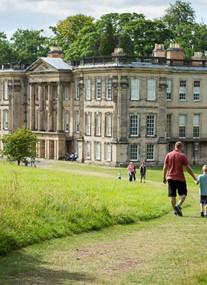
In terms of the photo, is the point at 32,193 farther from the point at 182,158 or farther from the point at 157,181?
the point at 157,181

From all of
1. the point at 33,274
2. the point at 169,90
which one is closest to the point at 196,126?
the point at 169,90

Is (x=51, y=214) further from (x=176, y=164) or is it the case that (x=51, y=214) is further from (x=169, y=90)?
(x=169, y=90)

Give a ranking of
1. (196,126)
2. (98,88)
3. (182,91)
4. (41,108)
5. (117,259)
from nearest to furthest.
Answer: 1. (117,259)
2. (98,88)
3. (182,91)
4. (196,126)
5. (41,108)

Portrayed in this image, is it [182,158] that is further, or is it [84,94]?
[84,94]

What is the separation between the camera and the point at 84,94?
83.0 m

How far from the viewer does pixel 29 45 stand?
135000 millimetres

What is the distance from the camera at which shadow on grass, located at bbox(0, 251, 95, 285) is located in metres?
14.4

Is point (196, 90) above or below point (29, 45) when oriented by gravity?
below

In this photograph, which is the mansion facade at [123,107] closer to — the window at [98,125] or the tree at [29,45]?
the window at [98,125]

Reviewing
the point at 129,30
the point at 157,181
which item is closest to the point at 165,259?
the point at 157,181

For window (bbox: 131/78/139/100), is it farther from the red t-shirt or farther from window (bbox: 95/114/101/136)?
the red t-shirt

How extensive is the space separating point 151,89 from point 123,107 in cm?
335

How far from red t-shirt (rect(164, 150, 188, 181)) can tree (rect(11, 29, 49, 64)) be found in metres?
110

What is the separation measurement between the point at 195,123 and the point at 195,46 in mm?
44173
